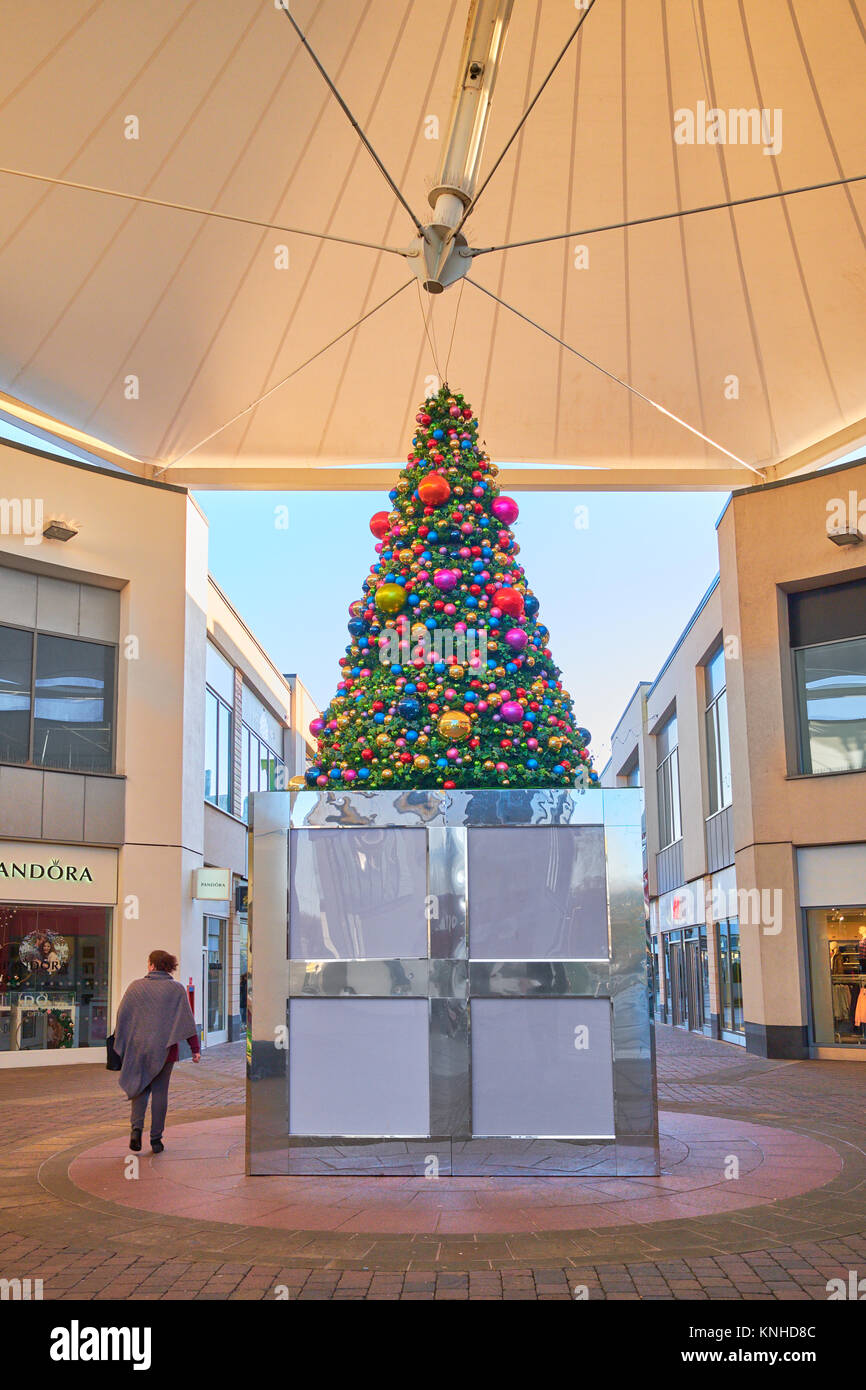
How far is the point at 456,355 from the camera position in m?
18.4

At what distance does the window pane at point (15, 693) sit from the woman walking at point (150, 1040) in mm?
10567

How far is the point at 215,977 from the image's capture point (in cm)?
2277

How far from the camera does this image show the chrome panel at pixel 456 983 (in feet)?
25.9

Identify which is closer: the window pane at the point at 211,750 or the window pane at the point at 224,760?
the window pane at the point at 211,750

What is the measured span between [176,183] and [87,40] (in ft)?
7.49

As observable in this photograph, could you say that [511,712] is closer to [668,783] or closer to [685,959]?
[685,959]

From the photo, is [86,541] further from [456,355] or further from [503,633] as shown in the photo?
[503,633]

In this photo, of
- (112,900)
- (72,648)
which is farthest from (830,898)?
(72,648)

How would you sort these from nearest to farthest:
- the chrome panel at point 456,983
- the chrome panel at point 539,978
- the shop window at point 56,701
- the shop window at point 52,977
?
the chrome panel at point 456,983, the chrome panel at point 539,978, the shop window at point 52,977, the shop window at point 56,701

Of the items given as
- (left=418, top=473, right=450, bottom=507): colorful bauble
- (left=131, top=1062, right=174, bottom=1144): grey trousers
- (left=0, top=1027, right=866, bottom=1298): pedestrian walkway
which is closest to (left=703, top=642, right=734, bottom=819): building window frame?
(left=0, top=1027, right=866, bottom=1298): pedestrian walkway

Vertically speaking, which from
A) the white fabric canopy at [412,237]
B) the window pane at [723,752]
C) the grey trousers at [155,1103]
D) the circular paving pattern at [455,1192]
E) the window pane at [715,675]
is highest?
the white fabric canopy at [412,237]

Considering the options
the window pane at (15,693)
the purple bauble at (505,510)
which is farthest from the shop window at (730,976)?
the purple bauble at (505,510)

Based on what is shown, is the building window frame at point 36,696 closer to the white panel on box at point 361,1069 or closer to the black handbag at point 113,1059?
the black handbag at point 113,1059

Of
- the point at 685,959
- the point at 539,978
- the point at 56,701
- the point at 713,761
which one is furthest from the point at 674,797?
the point at 539,978
